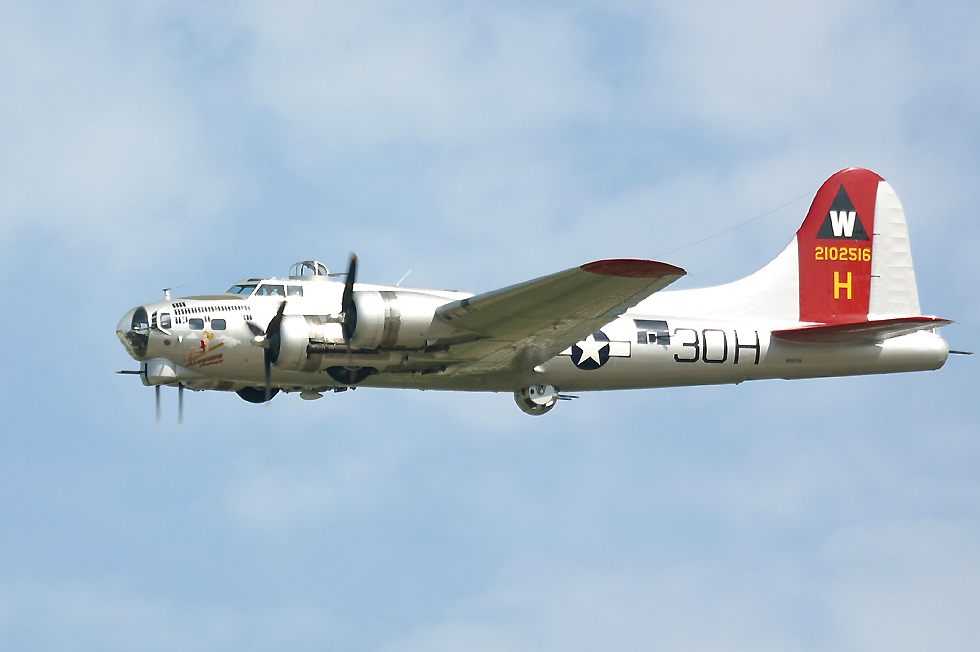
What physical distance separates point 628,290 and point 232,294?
6799 millimetres

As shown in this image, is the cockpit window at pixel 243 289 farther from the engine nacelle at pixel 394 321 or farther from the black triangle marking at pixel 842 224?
the black triangle marking at pixel 842 224

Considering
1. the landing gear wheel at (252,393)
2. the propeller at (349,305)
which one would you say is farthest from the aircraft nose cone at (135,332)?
the propeller at (349,305)

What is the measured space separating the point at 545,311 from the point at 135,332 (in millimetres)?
6523

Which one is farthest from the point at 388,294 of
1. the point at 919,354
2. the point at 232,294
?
the point at 919,354

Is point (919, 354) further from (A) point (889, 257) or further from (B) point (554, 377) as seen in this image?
(B) point (554, 377)

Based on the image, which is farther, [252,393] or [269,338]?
[252,393]

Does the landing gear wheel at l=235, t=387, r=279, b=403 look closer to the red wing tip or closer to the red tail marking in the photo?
the red wing tip

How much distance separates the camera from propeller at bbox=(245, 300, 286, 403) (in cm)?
2425

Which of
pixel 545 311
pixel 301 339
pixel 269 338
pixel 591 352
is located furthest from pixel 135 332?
Answer: pixel 591 352

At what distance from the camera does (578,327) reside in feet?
81.1

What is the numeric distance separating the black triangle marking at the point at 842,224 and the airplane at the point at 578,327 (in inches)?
0.8

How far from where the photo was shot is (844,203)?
29922 mm

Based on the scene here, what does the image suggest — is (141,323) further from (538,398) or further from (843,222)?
(843,222)

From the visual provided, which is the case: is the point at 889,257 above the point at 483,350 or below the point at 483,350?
above
